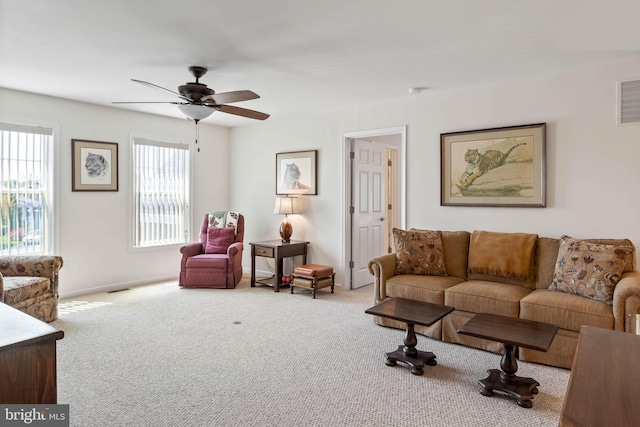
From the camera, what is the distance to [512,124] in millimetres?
4078

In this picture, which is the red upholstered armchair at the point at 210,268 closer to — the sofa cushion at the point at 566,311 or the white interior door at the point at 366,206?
the white interior door at the point at 366,206

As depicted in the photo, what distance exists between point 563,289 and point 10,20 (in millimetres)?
4622

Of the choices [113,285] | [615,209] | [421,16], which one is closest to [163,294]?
[113,285]

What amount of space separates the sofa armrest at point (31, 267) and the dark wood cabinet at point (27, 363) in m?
3.15

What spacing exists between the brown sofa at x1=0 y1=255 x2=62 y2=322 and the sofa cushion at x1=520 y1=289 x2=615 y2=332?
14.4 ft

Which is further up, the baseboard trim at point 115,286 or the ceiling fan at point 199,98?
the ceiling fan at point 199,98

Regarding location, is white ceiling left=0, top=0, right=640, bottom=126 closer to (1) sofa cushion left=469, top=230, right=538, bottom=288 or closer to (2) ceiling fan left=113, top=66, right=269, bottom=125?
(2) ceiling fan left=113, top=66, right=269, bottom=125

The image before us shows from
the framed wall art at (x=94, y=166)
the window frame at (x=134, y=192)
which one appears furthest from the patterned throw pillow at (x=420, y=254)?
the framed wall art at (x=94, y=166)

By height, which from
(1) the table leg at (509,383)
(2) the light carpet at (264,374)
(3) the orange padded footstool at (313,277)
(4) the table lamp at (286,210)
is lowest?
(2) the light carpet at (264,374)

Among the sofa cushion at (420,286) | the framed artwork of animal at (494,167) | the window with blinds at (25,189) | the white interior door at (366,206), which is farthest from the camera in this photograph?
the white interior door at (366,206)

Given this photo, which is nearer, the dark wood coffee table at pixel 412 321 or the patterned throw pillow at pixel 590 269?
the dark wood coffee table at pixel 412 321

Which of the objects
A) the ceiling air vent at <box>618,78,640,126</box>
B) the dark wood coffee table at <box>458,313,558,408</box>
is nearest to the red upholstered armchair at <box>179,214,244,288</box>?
the dark wood coffee table at <box>458,313,558,408</box>

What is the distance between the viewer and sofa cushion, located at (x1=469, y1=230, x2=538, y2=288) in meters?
3.66

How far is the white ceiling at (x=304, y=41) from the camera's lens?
100.0 inches
